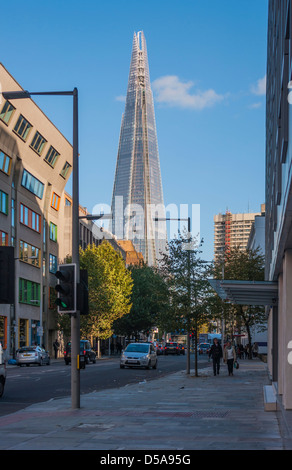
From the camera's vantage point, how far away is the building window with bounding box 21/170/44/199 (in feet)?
223

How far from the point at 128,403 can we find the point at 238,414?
153 inches

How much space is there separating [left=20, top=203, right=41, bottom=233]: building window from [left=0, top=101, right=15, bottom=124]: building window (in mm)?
9899

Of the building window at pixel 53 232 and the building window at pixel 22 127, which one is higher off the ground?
the building window at pixel 22 127

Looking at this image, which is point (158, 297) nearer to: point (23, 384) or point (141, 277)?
point (23, 384)

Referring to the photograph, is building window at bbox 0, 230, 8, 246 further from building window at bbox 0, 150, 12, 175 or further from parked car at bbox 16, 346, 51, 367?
parked car at bbox 16, 346, 51, 367

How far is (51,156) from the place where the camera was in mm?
74938

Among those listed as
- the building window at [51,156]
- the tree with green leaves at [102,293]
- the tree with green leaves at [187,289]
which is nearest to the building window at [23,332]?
the tree with green leaves at [102,293]

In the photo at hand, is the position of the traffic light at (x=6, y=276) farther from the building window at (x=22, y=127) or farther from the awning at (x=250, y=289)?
the building window at (x=22, y=127)

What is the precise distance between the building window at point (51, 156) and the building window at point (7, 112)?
44.0 feet

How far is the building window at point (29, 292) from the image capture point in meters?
67.4

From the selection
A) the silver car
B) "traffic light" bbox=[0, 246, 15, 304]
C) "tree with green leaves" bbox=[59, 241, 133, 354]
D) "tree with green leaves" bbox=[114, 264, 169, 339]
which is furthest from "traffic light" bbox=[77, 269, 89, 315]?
"tree with green leaves" bbox=[114, 264, 169, 339]

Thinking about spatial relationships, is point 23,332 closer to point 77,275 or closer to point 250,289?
point 250,289

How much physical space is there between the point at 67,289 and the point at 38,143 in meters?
54.8

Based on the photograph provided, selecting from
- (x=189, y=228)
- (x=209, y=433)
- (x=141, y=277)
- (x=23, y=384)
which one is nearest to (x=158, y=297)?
(x=189, y=228)
